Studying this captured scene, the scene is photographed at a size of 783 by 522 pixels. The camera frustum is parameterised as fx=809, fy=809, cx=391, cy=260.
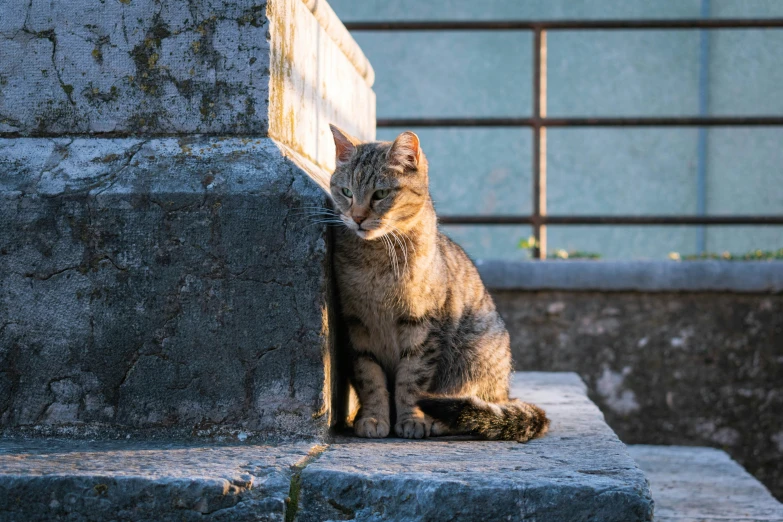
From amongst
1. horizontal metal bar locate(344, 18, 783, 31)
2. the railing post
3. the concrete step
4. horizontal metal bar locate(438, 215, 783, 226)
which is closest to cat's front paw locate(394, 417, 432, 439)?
the concrete step

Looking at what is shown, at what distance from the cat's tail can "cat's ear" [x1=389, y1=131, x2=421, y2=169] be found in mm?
746

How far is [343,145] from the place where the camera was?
260 centimetres

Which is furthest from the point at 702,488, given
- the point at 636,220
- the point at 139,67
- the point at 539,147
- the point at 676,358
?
the point at 139,67

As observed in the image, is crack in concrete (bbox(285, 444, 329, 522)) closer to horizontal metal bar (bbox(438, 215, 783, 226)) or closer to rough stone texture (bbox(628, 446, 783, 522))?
rough stone texture (bbox(628, 446, 783, 522))

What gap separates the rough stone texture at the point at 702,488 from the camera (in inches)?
111

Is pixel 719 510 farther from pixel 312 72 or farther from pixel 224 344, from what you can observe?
pixel 312 72

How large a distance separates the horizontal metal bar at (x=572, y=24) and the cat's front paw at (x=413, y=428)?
109 inches

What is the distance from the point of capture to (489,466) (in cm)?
194

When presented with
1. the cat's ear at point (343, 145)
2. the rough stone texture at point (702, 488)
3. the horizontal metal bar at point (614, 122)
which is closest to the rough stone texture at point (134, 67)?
the cat's ear at point (343, 145)

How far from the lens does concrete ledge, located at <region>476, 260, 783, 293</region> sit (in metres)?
4.18

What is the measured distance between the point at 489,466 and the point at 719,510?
54.4 inches

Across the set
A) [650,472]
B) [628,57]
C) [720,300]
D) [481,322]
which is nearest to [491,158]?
[628,57]

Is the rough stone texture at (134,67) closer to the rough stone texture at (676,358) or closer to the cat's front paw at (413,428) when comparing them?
the cat's front paw at (413,428)

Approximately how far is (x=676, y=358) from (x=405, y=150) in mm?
2398
